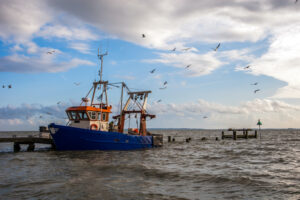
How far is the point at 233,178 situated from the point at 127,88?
20.1m

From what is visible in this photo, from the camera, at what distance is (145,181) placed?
1233cm

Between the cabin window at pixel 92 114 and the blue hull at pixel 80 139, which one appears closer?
the blue hull at pixel 80 139

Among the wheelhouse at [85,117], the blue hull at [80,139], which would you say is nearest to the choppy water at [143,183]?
the blue hull at [80,139]

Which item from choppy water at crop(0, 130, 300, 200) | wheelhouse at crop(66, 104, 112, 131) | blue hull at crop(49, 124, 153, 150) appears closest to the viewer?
choppy water at crop(0, 130, 300, 200)

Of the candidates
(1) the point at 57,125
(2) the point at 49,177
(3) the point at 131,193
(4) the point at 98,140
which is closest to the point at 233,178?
(3) the point at 131,193

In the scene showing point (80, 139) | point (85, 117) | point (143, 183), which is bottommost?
point (143, 183)

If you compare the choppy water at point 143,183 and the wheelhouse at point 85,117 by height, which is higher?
the wheelhouse at point 85,117

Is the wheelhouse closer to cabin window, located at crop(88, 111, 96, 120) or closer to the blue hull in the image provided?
cabin window, located at crop(88, 111, 96, 120)

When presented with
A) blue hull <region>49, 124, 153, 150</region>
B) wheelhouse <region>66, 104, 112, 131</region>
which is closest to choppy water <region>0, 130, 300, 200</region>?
blue hull <region>49, 124, 153, 150</region>

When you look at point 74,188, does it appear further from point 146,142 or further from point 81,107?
point 146,142

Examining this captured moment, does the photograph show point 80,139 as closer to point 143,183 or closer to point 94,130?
point 94,130

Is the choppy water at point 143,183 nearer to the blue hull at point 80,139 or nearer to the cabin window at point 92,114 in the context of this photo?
the blue hull at point 80,139

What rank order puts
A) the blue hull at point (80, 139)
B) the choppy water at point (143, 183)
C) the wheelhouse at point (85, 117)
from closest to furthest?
1. the choppy water at point (143, 183)
2. the blue hull at point (80, 139)
3. the wheelhouse at point (85, 117)

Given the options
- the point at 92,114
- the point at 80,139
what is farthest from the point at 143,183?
the point at 92,114
